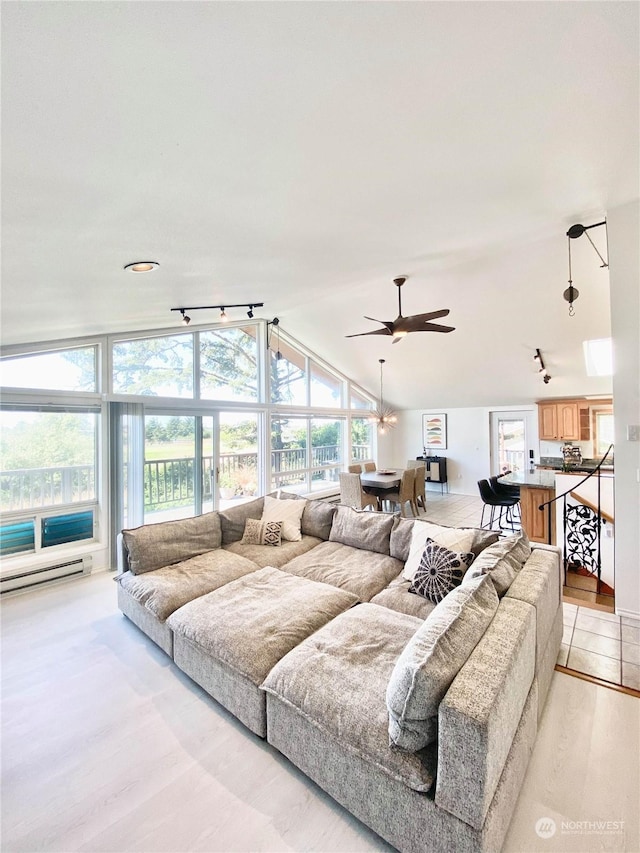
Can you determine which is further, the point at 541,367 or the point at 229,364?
the point at 541,367

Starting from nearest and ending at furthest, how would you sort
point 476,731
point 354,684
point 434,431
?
point 476,731 < point 354,684 < point 434,431

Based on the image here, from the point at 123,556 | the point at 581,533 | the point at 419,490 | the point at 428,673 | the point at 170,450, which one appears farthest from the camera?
the point at 419,490

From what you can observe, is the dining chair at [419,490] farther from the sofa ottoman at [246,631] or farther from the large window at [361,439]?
the sofa ottoman at [246,631]

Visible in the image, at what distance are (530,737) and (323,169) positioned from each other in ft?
8.76

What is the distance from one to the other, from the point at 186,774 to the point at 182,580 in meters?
1.24

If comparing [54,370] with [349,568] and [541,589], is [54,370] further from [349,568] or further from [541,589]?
[541,589]

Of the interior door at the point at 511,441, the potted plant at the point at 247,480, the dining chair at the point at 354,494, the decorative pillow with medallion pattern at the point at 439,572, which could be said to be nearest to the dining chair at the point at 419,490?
the dining chair at the point at 354,494

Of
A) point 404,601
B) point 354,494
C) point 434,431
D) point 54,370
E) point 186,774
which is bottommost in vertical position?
point 186,774

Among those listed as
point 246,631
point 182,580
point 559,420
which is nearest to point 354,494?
point 182,580

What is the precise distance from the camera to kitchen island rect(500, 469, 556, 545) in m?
4.65

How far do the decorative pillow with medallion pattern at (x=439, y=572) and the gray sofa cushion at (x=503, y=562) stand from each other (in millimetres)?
237

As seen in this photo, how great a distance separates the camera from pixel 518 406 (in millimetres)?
7641

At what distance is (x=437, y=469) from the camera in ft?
28.3

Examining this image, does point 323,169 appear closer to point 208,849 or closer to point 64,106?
point 64,106
